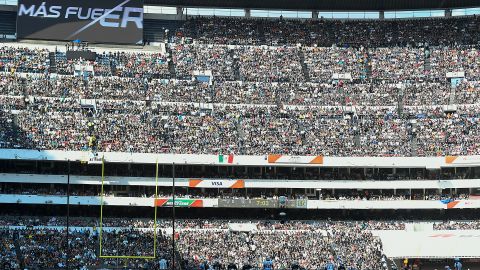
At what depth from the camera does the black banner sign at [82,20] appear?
8406 cm

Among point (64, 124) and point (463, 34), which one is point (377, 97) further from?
point (64, 124)

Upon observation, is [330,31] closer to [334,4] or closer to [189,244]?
[334,4]

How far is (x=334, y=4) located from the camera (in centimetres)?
8981

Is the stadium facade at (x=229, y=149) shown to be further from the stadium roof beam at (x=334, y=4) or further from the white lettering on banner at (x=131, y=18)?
the stadium roof beam at (x=334, y=4)

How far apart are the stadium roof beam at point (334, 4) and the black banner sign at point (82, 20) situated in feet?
13.5

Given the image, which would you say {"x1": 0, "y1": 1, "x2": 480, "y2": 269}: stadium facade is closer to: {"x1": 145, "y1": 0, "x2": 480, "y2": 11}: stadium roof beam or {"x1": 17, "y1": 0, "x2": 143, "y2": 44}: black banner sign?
{"x1": 17, "y1": 0, "x2": 143, "y2": 44}: black banner sign

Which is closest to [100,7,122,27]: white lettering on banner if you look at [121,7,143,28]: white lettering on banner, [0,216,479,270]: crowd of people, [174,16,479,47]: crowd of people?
[121,7,143,28]: white lettering on banner

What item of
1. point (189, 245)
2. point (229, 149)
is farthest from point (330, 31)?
point (189, 245)

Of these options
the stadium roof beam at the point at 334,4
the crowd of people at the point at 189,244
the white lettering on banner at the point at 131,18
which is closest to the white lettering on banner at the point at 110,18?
the white lettering on banner at the point at 131,18

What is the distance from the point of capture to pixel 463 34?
8781 centimetres

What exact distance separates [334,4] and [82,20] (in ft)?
78.5

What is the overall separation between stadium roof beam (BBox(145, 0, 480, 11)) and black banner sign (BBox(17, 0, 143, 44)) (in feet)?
13.5

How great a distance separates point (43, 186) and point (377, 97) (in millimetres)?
29096

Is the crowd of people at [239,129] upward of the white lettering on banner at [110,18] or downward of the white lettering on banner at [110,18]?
downward
